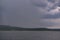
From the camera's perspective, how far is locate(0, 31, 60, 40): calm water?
3.05 metres

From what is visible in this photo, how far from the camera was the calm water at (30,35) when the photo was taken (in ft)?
10.0

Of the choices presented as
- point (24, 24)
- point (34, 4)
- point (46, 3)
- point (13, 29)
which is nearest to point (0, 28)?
point (13, 29)

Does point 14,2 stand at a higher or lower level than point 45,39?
higher

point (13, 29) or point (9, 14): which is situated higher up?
point (9, 14)

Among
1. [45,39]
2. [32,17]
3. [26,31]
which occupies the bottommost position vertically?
[45,39]

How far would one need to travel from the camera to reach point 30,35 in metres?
3.06

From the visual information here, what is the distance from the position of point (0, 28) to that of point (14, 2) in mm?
756

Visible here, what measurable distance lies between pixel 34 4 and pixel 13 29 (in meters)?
0.83

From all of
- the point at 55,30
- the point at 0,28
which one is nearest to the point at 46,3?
the point at 55,30

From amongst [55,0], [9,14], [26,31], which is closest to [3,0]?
[9,14]

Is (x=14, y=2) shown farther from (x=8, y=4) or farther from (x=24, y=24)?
(x=24, y=24)

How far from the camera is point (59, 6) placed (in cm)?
301

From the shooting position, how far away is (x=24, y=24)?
3076 millimetres

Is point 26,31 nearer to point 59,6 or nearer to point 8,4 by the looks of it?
point 8,4
